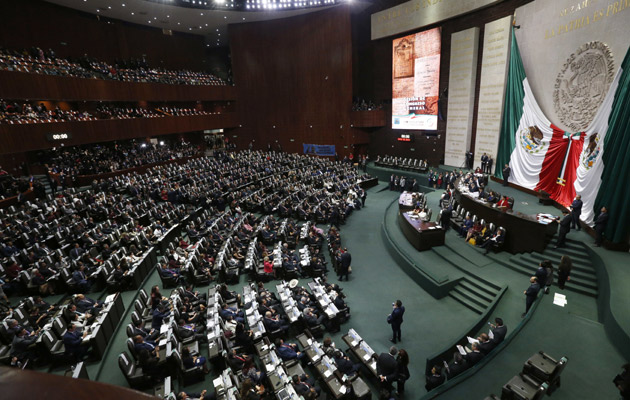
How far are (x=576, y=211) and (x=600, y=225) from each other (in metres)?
1.20

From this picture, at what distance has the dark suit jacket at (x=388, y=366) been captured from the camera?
6535 millimetres

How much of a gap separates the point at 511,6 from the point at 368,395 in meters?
20.7

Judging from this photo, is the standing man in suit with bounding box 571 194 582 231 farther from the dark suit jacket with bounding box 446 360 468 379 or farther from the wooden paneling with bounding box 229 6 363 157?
the wooden paneling with bounding box 229 6 363 157

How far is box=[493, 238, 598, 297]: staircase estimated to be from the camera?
8.83 meters

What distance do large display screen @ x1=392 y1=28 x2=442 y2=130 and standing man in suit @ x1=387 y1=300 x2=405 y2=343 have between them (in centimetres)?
1925

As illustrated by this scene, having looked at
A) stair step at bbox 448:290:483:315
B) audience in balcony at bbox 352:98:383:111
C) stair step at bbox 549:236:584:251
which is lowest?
stair step at bbox 448:290:483:315

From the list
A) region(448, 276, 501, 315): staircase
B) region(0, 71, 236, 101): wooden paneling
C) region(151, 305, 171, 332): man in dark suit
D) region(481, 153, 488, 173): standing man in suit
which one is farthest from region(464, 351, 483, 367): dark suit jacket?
region(0, 71, 236, 101): wooden paneling

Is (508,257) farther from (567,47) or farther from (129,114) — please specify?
(129,114)

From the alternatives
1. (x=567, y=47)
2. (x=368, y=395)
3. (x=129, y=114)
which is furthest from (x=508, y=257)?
(x=129, y=114)

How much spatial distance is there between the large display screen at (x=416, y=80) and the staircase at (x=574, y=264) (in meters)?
15.5

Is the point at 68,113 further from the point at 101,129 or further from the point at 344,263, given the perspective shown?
the point at 344,263

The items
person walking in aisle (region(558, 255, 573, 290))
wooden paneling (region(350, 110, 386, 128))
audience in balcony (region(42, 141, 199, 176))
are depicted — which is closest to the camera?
person walking in aisle (region(558, 255, 573, 290))

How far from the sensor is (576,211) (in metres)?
10.5

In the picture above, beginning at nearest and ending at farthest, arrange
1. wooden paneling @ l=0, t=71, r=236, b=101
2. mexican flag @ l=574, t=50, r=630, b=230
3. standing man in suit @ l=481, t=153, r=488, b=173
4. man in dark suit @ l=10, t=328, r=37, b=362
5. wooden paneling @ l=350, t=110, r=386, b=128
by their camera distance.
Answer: man in dark suit @ l=10, t=328, r=37, b=362, mexican flag @ l=574, t=50, r=630, b=230, wooden paneling @ l=0, t=71, r=236, b=101, standing man in suit @ l=481, t=153, r=488, b=173, wooden paneling @ l=350, t=110, r=386, b=128
